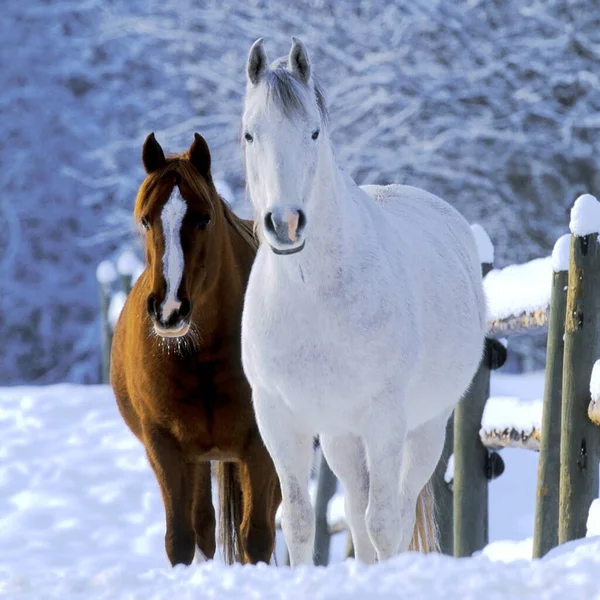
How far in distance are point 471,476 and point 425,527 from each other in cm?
94

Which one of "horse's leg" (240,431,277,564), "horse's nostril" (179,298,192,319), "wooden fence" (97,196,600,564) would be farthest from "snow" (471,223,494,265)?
"horse's nostril" (179,298,192,319)

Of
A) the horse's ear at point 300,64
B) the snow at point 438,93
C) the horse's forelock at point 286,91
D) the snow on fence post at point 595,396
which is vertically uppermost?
the snow at point 438,93

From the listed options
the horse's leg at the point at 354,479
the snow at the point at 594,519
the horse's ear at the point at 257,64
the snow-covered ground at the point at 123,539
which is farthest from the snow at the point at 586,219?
the horse's ear at the point at 257,64

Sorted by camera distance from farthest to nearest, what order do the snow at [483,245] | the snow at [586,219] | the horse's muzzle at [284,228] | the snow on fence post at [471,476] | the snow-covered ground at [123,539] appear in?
the snow at [483,245], the snow on fence post at [471,476], the snow at [586,219], the horse's muzzle at [284,228], the snow-covered ground at [123,539]

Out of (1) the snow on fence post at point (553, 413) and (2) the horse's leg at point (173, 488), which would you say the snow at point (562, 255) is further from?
(2) the horse's leg at point (173, 488)

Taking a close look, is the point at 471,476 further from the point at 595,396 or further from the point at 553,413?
the point at 595,396

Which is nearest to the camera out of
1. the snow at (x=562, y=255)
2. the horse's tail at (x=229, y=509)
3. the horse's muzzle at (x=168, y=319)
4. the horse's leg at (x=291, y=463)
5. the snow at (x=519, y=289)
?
the horse's leg at (x=291, y=463)

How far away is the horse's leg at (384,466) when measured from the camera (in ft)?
11.6

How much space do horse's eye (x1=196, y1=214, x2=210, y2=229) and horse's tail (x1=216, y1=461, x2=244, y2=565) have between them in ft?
3.92

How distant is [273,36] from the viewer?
12578 millimetres

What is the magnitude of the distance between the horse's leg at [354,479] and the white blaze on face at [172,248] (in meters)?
0.71

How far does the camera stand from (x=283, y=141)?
334 cm

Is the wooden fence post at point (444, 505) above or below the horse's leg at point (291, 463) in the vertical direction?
below

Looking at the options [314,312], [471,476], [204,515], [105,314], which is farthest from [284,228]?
[105,314]
